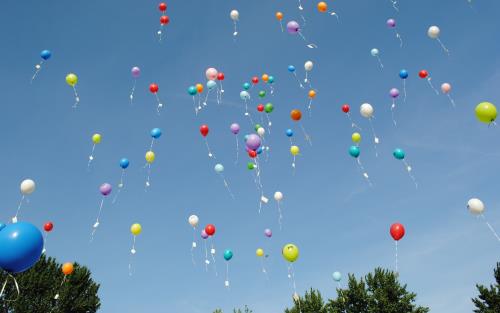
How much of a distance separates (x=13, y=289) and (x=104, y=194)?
11487 millimetres

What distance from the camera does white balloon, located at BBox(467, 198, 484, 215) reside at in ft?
35.3

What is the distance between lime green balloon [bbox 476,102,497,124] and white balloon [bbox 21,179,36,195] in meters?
13.5

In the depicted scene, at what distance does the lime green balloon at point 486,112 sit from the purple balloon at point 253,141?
6.41 meters

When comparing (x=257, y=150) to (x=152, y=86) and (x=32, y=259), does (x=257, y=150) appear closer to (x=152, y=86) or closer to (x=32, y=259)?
(x=152, y=86)

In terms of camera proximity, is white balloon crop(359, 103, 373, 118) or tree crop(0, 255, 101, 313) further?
tree crop(0, 255, 101, 313)

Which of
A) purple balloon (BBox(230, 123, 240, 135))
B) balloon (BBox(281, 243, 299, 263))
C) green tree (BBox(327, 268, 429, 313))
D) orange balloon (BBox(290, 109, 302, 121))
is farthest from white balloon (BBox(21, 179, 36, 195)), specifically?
green tree (BBox(327, 268, 429, 313))

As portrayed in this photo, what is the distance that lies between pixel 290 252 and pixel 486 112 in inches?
266

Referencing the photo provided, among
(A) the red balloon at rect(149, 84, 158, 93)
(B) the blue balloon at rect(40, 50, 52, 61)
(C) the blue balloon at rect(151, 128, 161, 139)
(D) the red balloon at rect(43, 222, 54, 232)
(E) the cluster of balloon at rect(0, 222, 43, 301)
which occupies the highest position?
(B) the blue balloon at rect(40, 50, 52, 61)

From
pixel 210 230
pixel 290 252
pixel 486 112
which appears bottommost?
pixel 290 252

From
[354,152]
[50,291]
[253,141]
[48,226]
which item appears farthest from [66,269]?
[354,152]

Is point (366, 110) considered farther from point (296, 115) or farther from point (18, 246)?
point (18, 246)

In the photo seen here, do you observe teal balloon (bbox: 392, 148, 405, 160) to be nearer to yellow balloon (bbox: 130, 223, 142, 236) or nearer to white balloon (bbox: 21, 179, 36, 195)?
yellow balloon (bbox: 130, 223, 142, 236)

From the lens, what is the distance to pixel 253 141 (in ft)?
42.3

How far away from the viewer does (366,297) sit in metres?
22.3
